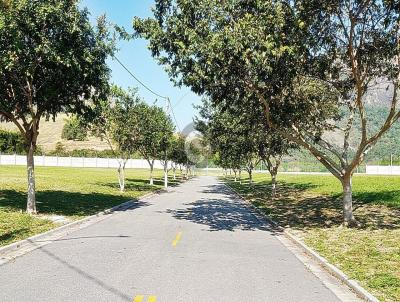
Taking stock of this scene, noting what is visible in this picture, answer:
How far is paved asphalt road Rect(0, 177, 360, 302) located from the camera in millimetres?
7152

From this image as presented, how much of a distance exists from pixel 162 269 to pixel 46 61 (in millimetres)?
11476

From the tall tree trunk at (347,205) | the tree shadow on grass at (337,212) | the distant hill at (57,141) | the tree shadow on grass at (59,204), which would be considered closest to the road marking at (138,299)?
the tree shadow on grass at (337,212)

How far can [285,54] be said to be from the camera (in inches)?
527

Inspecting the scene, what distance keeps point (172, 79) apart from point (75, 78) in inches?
178

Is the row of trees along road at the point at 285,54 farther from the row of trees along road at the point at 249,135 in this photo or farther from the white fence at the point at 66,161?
the white fence at the point at 66,161

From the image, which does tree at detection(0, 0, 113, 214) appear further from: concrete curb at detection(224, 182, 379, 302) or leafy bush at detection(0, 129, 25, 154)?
leafy bush at detection(0, 129, 25, 154)

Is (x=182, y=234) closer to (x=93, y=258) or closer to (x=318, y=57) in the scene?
(x=93, y=258)

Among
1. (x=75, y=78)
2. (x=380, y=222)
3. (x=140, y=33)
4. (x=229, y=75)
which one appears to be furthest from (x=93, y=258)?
(x=380, y=222)

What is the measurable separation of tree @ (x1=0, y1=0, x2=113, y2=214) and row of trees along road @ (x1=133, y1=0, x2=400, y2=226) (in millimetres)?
3160

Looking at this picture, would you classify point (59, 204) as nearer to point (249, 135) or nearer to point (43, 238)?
point (43, 238)

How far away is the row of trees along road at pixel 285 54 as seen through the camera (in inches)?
500

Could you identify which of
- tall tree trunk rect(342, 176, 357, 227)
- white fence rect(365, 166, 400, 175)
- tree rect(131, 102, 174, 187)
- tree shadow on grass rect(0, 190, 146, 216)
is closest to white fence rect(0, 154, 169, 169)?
tree rect(131, 102, 174, 187)

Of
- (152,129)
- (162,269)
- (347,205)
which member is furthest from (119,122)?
(162,269)

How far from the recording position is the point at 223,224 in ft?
56.5
